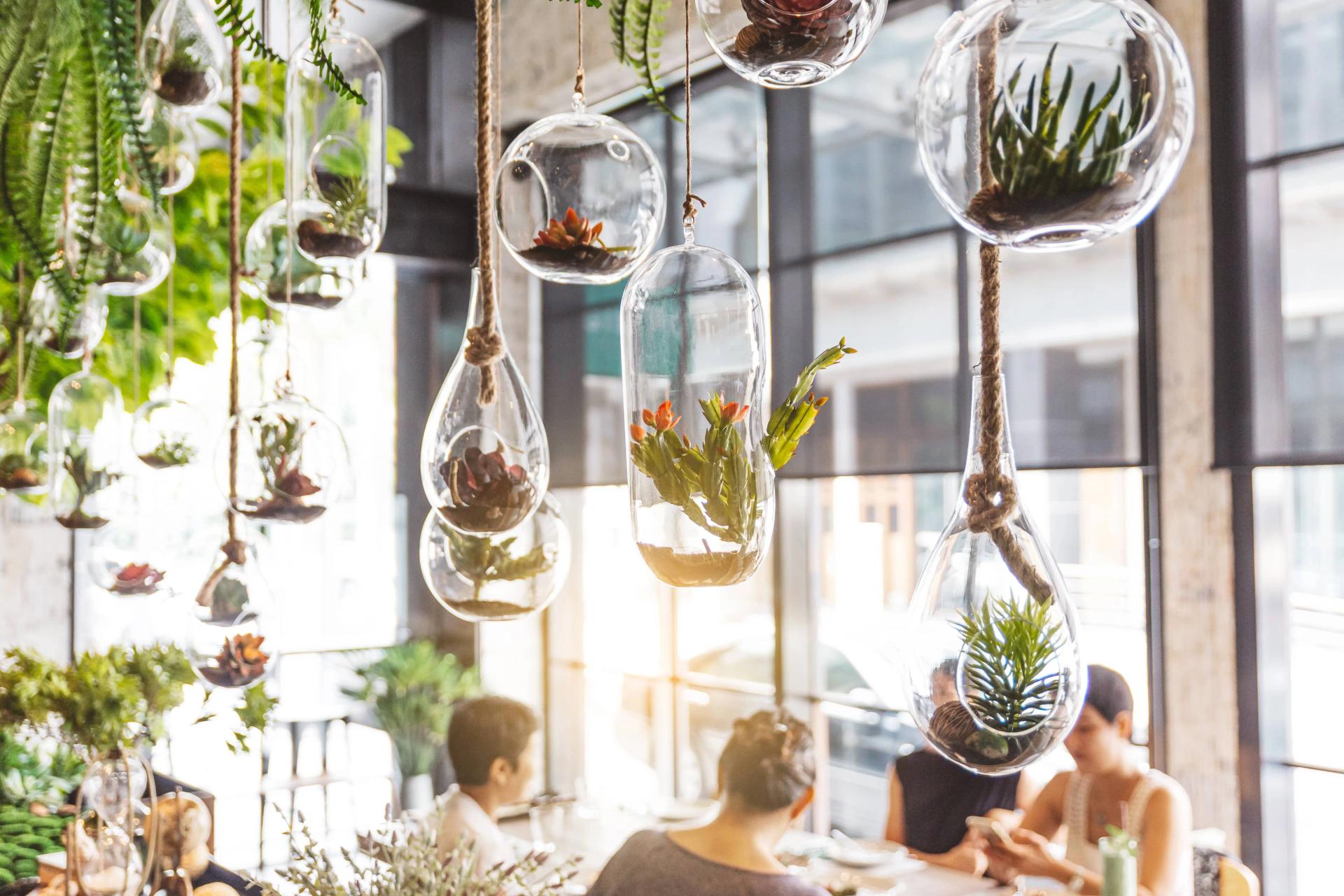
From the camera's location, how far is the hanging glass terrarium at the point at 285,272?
4.51 feet

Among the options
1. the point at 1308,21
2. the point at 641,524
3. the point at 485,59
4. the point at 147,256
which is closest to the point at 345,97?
the point at 485,59

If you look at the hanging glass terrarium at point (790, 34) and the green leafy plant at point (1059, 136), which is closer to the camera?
the green leafy plant at point (1059, 136)

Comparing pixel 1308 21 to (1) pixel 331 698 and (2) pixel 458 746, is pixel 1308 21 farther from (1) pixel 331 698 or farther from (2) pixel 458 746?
(1) pixel 331 698

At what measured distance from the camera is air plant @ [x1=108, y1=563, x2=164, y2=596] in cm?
162

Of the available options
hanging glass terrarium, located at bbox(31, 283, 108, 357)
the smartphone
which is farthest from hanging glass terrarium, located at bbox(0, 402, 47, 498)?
the smartphone

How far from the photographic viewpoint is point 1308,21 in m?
2.83

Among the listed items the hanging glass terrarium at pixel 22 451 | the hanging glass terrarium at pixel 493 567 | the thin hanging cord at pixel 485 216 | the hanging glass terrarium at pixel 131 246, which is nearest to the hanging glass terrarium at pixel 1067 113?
the thin hanging cord at pixel 485 216

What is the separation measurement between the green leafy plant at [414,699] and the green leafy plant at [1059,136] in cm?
477

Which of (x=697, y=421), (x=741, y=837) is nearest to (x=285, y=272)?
(x=697, y=421)

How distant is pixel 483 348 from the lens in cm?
81

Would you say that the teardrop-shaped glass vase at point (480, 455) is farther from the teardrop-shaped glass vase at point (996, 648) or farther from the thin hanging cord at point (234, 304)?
the thin hanging cord at point (234, 304)

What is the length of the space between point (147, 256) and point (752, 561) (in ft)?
3.70

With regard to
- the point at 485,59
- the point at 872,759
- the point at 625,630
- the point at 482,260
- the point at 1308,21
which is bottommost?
the point at 872,759

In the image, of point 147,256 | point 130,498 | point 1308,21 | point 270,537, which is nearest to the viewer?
point 147,256
